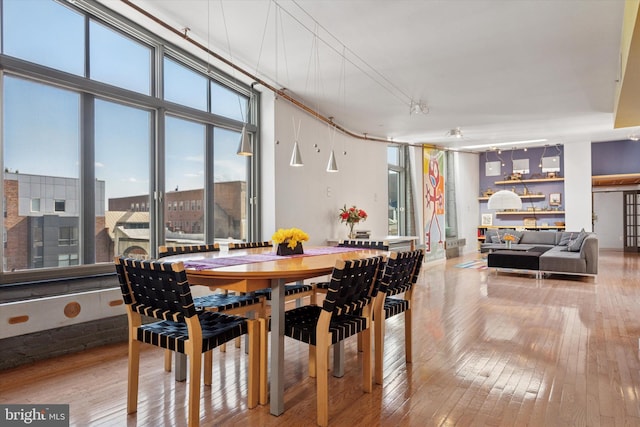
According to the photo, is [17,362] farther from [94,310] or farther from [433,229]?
[433,229]

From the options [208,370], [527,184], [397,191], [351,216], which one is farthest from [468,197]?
[208,370]

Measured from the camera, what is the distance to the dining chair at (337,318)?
218 cm

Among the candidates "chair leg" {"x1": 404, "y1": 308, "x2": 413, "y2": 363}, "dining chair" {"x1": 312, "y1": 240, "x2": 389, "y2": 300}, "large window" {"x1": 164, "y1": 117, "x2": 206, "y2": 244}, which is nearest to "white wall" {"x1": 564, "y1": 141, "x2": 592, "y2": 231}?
"dining chair" {"x1": 312, "y1": 240, "x2": 389, "y2": 300}

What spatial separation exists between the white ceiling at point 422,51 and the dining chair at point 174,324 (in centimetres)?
250

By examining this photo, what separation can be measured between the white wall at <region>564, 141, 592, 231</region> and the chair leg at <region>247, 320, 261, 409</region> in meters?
10.6

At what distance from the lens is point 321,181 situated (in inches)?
248

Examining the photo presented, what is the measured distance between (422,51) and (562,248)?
6132mm

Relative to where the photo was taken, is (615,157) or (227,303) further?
(615,157)

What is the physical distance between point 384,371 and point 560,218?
1056cm

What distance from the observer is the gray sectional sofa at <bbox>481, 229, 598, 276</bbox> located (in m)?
6.68

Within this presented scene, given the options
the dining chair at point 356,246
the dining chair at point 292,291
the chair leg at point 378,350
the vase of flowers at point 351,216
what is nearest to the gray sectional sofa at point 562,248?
the vase of flowers at point 351,216

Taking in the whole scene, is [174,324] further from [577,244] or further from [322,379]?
[577,244]

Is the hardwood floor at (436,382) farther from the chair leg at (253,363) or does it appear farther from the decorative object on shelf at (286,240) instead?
the decorative object on shelf at (286,240)

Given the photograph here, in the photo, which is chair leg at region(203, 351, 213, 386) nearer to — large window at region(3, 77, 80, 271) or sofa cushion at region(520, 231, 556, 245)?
large window at region(3, 77, 80, 271)
